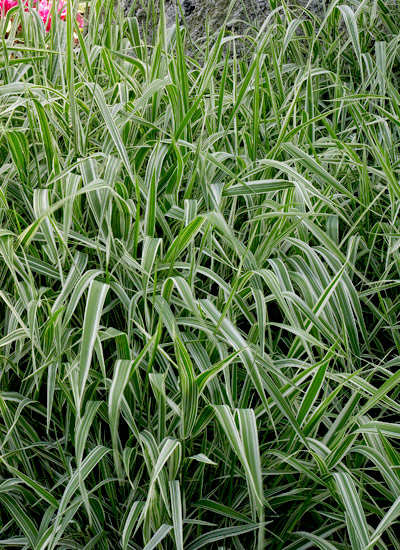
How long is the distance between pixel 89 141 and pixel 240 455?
34.8 inches

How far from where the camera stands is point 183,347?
906 mm

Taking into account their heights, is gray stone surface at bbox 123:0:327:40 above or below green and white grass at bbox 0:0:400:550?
above

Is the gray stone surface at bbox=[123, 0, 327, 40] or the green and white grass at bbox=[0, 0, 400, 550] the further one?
the gray stone surface at bbox=[123, 0, 327, 40]

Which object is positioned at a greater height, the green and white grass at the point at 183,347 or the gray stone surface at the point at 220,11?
the gray stone surface at the point at 220,11

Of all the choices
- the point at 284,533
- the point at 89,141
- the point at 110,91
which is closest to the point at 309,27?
the point at 110,91

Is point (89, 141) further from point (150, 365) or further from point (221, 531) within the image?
point (221, 531)

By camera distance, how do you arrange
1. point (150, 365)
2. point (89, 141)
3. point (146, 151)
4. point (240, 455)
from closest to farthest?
point (240, 455) < point (150, 365) < point (146, 151) < point (89, 141)

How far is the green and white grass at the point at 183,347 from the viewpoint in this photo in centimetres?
94

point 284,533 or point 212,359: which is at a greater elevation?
point 212,359

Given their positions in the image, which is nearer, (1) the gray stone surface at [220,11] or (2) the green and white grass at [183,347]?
(2) the green and white grass at [183,347]

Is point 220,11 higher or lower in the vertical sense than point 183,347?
higher

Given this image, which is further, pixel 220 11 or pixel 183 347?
pixel 220 11

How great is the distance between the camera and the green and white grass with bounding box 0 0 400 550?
94cm

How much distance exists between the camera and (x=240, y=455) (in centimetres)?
83
